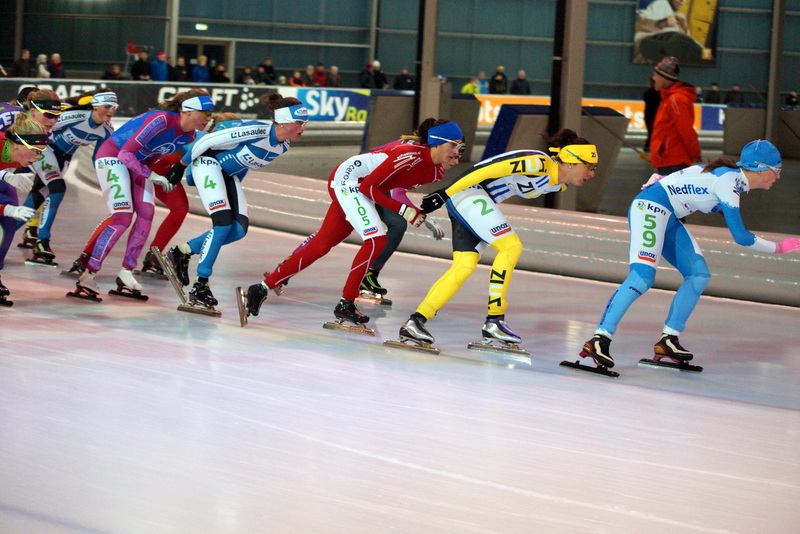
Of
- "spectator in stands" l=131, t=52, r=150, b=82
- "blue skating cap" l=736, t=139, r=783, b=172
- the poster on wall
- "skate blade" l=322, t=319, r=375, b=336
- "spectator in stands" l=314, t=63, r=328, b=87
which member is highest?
the poster on wall

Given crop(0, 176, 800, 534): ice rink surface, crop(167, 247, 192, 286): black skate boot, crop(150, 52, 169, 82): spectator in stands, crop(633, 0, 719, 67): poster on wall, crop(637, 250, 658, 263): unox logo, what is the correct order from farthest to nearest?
1. crop(633, 0, 719, 67): poster on wall
2. crop(150, 52, 169, 82): spectator in stands
3. crop(167, 247, 192, 286): black skate boot
4. crop(637, 250, 658, 263): unox logo
5. crop(0, 176, 800, 534): ice rink surface

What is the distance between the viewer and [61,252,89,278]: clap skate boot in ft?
21.9

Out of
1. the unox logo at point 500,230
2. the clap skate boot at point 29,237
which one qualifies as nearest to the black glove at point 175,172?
the unox logo at point 500,230

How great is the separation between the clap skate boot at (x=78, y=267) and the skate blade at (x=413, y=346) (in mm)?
2351

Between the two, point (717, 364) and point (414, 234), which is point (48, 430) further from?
point (414, 234)

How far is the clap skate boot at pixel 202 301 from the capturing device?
618 cm

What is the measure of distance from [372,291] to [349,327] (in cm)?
114

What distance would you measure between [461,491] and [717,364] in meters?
2.79

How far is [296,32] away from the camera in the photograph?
105 ft

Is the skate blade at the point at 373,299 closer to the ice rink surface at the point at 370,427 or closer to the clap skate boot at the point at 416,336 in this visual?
the ice rink surface at the point at 370,427

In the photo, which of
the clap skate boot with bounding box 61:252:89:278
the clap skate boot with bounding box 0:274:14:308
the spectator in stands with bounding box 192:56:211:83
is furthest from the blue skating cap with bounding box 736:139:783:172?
the spectator in stands with bounding box 192:56:211:83

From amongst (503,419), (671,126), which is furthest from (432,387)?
(671,126)

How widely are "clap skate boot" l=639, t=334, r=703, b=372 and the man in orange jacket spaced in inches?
127

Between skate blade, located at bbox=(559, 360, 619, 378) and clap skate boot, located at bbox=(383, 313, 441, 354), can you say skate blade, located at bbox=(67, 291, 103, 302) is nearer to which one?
clap skate boot, located at bbox=(383, 313, 441, 354)
